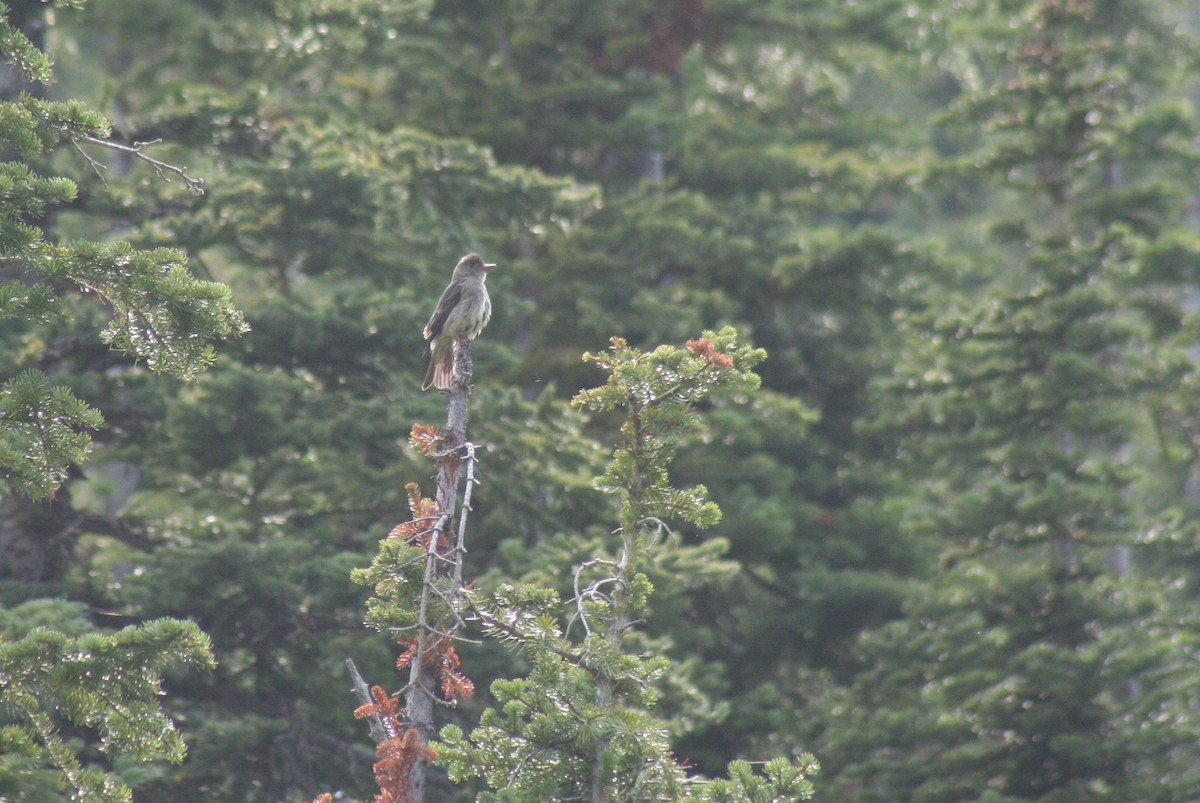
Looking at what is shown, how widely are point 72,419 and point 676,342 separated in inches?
277

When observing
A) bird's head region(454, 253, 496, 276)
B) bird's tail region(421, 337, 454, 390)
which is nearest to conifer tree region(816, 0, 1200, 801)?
bird's tail region(421, 337, 454, 390)

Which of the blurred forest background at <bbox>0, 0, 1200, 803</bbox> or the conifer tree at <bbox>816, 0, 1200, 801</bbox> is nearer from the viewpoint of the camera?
the blurred forest background at <bbox>0, 0, 1200, 803</bbox>

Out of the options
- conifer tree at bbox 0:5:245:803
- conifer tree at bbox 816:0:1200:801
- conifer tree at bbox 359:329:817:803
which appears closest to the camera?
conifer tree at bbox 359:329:817:803

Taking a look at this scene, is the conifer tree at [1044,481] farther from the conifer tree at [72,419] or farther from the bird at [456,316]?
the conifer tree at [72,419]

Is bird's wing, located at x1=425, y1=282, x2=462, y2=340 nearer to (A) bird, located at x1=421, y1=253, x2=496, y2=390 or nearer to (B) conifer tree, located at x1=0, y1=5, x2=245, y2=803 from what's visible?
(A) bird, located at x1=421, y1=253, x2=496, y2=390

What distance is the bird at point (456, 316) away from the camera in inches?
388

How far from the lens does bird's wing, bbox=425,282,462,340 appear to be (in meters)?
10.0

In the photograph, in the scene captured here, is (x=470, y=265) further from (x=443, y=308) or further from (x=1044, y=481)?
(x=1044, y=481)

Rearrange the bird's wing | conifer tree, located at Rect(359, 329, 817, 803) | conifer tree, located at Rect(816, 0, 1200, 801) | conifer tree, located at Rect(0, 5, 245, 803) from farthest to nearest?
conifer tree, located at Rect(816, 0, 1200, 801)
the bird's wing
conifer tree, located at Rect(0, 5, 245, 803)
conifer tree, located at Rect(359, 329, 817, 803)

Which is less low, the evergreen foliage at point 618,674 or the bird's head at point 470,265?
the bird's head at point 470,265

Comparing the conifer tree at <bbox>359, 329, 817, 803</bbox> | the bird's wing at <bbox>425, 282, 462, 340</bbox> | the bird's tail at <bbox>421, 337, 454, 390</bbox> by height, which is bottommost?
the conifer tree at <bbox>359, 329, 817, 803</bbox>

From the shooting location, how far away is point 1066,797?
473 inches

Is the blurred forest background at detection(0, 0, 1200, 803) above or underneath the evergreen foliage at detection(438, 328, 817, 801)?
above

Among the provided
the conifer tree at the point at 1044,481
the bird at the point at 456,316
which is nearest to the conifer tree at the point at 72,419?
the bird at the point at 456,316
